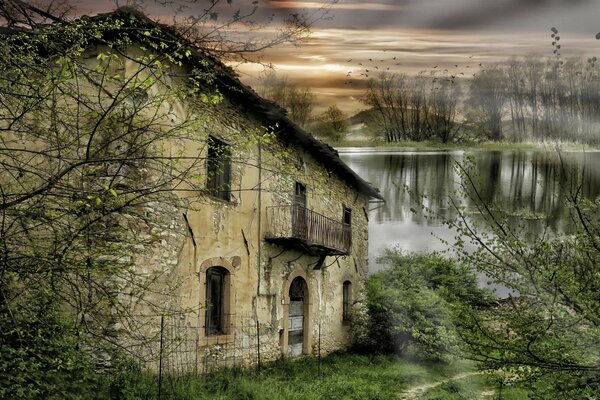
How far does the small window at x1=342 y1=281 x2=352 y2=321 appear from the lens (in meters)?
17.3

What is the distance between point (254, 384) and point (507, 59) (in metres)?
6.05

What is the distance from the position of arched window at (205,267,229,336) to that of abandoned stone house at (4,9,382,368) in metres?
0.02

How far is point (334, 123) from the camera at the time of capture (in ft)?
30.9

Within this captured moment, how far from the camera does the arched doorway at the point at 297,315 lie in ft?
44.2

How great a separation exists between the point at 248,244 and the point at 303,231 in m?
2.22

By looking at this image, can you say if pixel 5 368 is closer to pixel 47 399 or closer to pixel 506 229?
pixel 47 399

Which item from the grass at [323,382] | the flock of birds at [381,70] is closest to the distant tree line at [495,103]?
the flock of birds at [381,70]

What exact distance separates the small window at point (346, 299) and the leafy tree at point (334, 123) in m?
8.78

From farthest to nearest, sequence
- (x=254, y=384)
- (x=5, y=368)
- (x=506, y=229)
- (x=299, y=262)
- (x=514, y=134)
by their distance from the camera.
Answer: (x=299, y=262)
(x=254, y=384)
(x=514, y=134)
(x=5, y=368)
(x=506, y=229)

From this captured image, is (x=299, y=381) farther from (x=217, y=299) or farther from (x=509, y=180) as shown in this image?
(x=509, y=180)

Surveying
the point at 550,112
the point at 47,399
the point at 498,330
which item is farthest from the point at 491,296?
the point at 47,399

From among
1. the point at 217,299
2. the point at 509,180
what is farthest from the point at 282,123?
the point at 509,180

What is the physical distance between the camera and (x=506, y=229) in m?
4.83

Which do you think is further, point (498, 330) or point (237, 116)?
point (237, 116)
